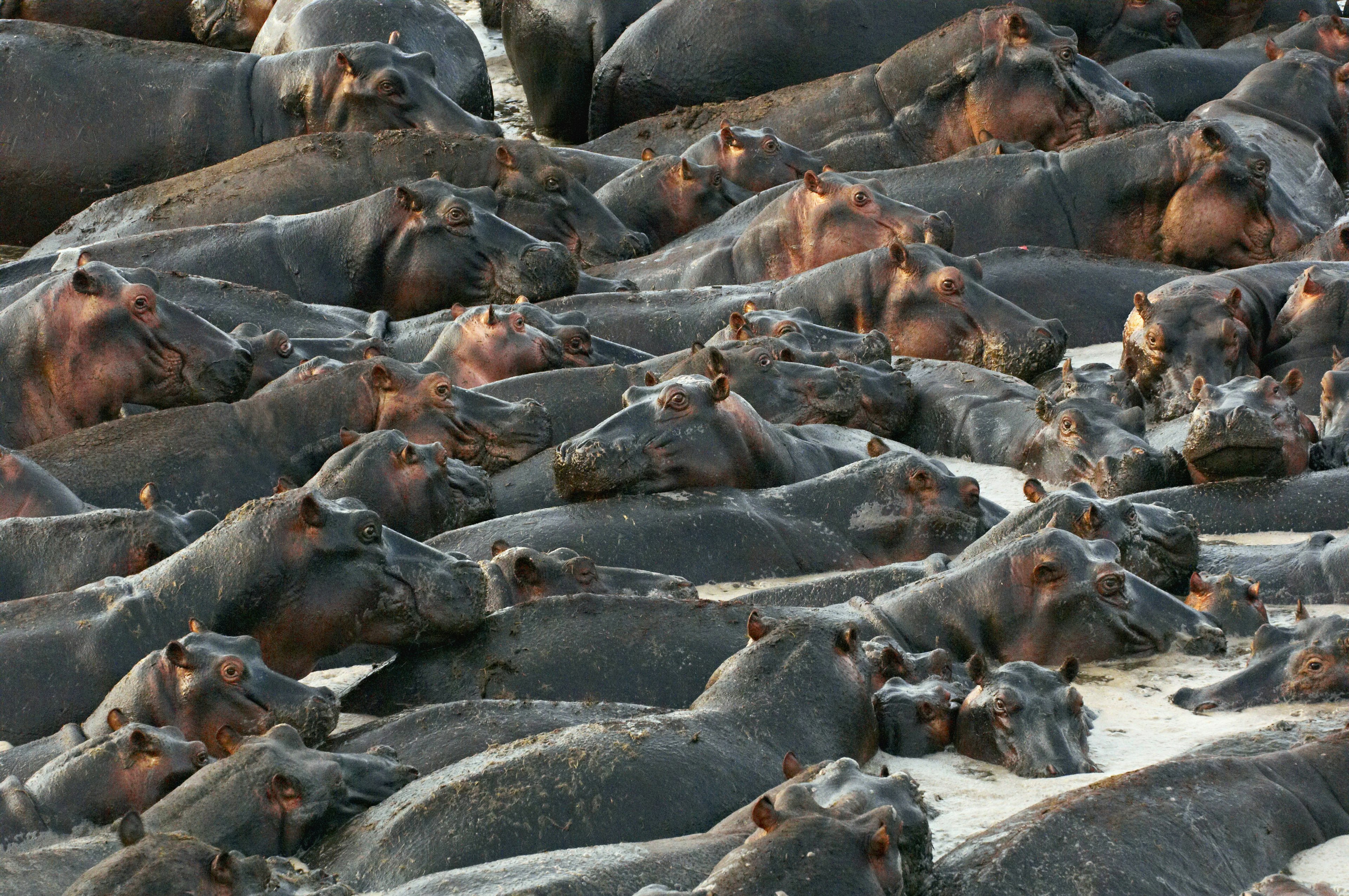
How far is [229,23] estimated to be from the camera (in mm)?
14203

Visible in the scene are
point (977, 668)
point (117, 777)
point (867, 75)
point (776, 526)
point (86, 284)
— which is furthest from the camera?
point (867, 75)

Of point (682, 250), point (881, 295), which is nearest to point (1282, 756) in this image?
point (881, 295)

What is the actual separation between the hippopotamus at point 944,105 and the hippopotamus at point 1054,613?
5275 millimetres

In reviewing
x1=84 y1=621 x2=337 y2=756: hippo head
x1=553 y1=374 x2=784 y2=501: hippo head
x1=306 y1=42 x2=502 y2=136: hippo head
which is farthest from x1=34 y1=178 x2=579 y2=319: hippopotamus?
x1=84 y1=621 x2=337 y2=756: hippo head

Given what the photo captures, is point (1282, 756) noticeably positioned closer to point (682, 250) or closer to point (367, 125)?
point (682, 250)

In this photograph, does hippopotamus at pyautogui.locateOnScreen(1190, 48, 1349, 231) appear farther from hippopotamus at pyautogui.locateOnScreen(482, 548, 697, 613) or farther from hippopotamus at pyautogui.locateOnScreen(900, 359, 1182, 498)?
hippopotamus at pyautogui.locateOnScreen(482, 548, 697, 613)

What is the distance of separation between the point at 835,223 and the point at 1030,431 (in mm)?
2203

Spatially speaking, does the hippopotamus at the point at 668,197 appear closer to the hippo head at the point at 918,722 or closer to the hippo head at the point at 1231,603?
the hippo head at the point at 1231,603

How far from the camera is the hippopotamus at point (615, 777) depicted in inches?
167

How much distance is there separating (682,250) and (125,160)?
10.7 feet

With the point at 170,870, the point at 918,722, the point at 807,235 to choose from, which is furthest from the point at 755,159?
the point at 170,870

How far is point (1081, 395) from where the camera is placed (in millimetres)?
7543

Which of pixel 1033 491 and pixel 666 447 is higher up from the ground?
pixel 666 447

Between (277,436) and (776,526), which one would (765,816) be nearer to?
(776,526)
